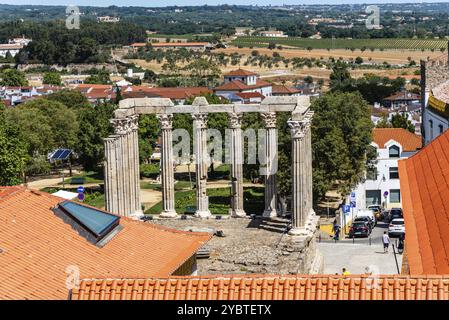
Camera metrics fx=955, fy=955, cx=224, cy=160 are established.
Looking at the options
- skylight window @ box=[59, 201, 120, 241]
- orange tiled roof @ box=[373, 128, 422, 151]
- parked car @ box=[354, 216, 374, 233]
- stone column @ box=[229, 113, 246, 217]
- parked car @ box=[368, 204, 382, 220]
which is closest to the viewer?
skylight window @ box=[59, 201, 120, 241]

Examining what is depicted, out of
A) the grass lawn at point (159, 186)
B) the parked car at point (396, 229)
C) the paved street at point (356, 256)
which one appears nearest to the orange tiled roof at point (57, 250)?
the paved street at point (356, 256)

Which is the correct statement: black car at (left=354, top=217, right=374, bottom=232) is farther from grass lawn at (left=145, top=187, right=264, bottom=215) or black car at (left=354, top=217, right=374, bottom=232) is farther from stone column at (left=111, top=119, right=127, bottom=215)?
stone column at (left=111, top=119, right=127, bottom=215)

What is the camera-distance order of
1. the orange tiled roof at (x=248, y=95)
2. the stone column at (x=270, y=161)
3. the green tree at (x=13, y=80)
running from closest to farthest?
1. the stone column at (x=270, y=161)
2. the orange tiled roof at (x=248, y=95)
3. the green tree at (x=13, y=80)

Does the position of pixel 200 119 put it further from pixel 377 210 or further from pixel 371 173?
pixel 371 173

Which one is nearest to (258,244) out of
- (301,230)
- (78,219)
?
(301,230)

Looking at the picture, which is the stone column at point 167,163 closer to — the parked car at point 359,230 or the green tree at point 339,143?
the parked car at point 359,230

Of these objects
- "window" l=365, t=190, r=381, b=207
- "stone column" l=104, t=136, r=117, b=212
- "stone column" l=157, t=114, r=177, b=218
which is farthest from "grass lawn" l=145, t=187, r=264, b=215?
"stone column" l=104, t=136, r=117, b=212

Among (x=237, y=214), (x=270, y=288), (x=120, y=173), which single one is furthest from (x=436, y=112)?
(x=270, y=288)
